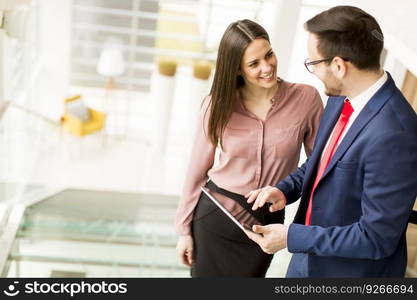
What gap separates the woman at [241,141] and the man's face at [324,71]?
1.20ft

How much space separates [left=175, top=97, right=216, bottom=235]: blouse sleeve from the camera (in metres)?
2.60

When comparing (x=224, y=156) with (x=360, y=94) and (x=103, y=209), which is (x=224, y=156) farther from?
(x=103, y=209)

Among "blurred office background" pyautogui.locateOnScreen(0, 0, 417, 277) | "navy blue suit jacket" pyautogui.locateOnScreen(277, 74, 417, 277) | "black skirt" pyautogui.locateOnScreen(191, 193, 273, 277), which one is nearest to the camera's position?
"navy blue suit jacket" pyautogui.locateOnScreen(277, 74, 417, 277)

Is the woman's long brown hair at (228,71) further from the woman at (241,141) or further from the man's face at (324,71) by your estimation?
the man's face at (324,71)

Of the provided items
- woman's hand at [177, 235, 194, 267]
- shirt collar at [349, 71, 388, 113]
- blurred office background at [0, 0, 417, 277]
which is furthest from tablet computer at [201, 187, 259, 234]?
blurred office background at [0, 0, 417, 277]

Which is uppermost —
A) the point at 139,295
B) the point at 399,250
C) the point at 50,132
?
the point at 399,250

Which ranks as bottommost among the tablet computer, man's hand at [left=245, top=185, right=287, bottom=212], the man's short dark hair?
the tablet computer

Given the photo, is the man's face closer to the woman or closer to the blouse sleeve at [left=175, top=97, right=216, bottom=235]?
the woman

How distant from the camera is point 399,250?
2.24 m

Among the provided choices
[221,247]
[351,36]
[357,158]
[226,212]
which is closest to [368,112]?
[357,158]

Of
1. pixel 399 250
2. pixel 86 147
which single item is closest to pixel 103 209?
pixel 86 147

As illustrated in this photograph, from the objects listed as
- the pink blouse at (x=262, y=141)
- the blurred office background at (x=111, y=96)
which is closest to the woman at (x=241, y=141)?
the pink blouse at (x=262, y=141)

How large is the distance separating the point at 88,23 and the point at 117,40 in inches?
26.4

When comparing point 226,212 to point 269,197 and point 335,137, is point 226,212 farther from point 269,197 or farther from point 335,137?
point 335,137
